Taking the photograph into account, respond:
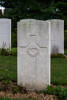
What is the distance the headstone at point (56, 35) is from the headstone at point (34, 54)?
6539 millimetres

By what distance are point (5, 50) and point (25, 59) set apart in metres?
6.69

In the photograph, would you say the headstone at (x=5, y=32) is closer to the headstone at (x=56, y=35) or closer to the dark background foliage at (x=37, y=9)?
the headstone at (x=56, y=35)

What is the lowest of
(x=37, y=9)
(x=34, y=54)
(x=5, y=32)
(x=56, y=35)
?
(x=34, y=54)

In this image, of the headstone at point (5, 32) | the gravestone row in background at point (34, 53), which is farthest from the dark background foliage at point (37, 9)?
the gravestone row in background at point (34, 53)

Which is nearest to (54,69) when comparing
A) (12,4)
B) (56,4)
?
(56,4)

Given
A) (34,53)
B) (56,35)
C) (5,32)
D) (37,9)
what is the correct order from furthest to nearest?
(37,9)
(5,32)
(56,35)
(34,53)

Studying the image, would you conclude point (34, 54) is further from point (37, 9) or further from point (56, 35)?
point (37, 9)

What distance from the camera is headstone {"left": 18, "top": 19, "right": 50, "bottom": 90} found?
6.50 m

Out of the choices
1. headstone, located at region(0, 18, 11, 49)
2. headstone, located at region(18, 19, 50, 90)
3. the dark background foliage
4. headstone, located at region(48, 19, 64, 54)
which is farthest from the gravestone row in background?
the dark background foliage

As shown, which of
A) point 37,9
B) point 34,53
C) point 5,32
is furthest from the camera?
point 37,9

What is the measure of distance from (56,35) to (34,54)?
673 centimetres

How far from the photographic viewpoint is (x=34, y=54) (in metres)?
6.55

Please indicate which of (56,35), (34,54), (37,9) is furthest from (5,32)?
(37,9)

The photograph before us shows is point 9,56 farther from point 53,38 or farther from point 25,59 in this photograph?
point 25,59
